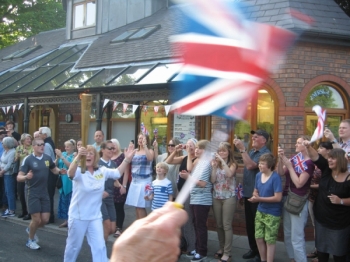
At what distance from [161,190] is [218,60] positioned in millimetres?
6034

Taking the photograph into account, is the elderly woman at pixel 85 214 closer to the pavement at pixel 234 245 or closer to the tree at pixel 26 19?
the pavement at pixel 234 245

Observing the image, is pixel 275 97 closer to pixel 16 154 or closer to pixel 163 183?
pixel 163 183

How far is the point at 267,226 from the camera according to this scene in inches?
263

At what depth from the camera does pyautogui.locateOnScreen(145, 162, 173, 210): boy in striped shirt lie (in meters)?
7.60

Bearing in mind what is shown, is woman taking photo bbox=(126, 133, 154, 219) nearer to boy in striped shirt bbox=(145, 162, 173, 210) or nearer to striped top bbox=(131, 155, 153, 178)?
striped top bbox=(131, 155, 153, 178)

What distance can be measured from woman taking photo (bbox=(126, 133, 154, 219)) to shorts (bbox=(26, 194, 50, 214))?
1363 millimetres

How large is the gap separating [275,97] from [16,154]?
5809mm

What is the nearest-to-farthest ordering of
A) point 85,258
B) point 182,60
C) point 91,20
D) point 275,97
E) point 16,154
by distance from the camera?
1. point 182,60
2. point 85,258
3. point 275,97
4. point 16,154
5. point 91,20

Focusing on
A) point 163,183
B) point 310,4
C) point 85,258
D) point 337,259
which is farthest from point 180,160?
point 310,4

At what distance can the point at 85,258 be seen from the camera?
300 inches

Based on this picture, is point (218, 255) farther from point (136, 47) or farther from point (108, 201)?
point (136, 47)

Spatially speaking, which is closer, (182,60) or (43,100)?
(182,60)

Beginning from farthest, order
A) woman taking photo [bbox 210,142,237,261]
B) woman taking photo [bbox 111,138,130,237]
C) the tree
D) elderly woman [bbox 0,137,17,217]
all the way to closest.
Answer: the tree, elderly woman [bbox 0,137,17,217], woman taking photo [bbox 111,138,130,237], woman taking photo [bbox 210,142,237,261]

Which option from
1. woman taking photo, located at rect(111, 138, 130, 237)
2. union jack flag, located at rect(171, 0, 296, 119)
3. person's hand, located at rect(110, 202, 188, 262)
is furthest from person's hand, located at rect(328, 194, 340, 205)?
A: person's hand, located at rect(110, 202, 188, 262)
